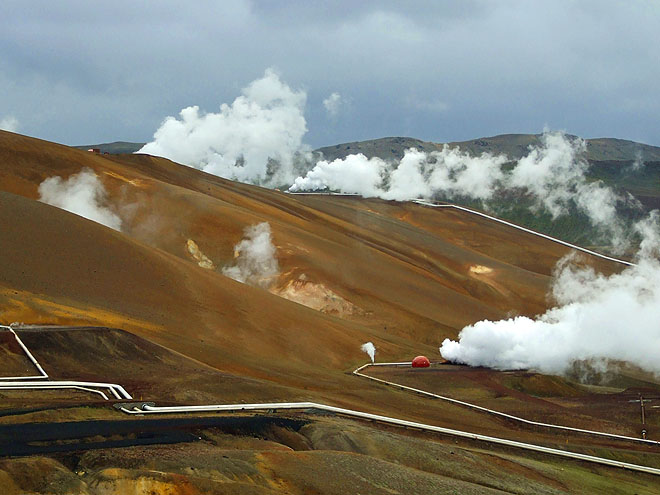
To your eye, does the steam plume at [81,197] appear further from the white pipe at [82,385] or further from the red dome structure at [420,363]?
the white pipe at [82,385]

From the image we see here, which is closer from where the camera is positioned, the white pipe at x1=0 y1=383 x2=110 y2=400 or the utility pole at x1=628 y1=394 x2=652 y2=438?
the white pipe at x1=0 y1=383 x2=110 y2=400

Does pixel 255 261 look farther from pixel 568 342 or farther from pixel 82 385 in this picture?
pixel 82 385

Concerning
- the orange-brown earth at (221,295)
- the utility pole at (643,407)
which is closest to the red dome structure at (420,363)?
the orange-brown earth at (221,295)

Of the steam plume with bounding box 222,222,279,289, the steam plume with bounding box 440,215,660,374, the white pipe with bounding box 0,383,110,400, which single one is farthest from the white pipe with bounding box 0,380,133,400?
the steam plume with bounding box 222,222,279,289

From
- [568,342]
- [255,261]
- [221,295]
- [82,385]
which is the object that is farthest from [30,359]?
[255,261]

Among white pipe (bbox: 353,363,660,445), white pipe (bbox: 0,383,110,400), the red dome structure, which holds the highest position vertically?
the red dome structure

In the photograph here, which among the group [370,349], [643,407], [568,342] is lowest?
[370,349]

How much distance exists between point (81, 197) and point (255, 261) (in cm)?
2454

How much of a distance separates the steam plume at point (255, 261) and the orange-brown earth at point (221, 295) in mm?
1332

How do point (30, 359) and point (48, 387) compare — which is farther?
point (30, 359)

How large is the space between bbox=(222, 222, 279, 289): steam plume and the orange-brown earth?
1332 mm

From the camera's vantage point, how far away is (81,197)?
125 metres

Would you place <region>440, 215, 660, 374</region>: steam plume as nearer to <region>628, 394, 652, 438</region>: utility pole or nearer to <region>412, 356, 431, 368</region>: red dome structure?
<region>412, 356, 431, 368</region>: red dome structure

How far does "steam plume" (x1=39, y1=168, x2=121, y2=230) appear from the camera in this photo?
122m
